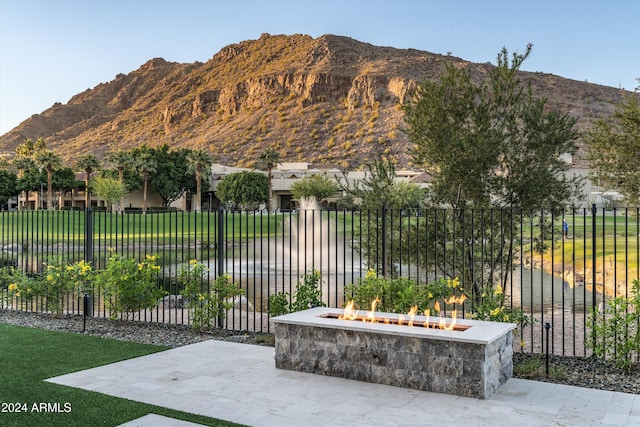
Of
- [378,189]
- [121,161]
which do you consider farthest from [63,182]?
[378,189]

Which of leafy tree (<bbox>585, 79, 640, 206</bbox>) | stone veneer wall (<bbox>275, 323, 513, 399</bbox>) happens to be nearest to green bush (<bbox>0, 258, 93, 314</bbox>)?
stone veneer wall (<bbox>275, 323, 513, 399</bbox>)

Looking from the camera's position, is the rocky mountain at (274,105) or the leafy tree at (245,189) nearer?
the leafy tree at (245,189)

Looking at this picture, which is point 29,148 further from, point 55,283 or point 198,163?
point 55,283

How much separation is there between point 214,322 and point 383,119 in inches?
3952

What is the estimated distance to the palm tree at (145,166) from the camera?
2655 inches

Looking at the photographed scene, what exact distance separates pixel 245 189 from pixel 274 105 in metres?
69.9

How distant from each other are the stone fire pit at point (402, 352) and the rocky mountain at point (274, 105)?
73.8 metres

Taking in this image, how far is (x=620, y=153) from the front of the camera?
1655 centimetres

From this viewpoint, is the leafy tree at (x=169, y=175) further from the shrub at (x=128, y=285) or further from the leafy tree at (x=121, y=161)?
the shrub at (x=128, y=285)

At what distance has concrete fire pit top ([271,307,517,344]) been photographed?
6109 millimetres

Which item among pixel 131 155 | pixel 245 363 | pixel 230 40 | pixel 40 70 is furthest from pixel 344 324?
pixel 230 40

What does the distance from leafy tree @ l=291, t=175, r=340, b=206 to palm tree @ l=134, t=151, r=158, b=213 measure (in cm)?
1756

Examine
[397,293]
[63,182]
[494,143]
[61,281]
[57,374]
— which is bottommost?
[57,374]

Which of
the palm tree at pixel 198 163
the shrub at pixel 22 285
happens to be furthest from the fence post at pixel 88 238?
the palm tree at pixel 198 163
